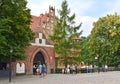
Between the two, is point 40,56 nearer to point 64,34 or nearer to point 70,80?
point 64,34

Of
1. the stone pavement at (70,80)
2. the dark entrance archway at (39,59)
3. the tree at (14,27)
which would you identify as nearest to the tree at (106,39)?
the dark entrance archway at (39,59)

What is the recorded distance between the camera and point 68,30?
2400 inches

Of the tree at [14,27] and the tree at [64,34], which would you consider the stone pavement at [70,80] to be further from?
the tree at [64,34]

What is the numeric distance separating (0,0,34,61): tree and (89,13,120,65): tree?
32.9m

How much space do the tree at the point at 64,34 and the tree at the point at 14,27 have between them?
60.6 ft

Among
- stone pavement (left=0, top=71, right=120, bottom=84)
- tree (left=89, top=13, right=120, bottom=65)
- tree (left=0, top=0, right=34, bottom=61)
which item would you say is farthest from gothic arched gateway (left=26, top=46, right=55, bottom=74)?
stone pavement (left=0, top=71, right=120, bottom=84)

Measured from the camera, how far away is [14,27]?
129 ft

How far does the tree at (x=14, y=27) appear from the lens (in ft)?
123

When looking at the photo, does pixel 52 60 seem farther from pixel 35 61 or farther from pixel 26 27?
pixel 26 27

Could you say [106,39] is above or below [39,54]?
above

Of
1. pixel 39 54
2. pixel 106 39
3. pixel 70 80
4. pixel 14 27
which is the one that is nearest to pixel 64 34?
pixel 39 54

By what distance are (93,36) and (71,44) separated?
1444cm

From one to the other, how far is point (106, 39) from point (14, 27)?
123 feet

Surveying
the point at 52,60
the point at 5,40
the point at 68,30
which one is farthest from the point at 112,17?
the point at 5,40
